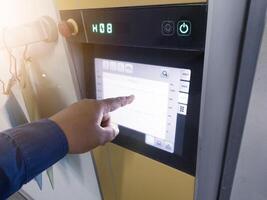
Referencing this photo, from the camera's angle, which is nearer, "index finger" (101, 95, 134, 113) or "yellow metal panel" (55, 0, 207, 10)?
"yellow metal panel" (55, 0, 207, 10)

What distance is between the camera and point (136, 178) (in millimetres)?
858

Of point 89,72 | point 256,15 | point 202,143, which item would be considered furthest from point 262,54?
point 89,72

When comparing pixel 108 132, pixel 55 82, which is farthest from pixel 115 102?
pixel 55 82

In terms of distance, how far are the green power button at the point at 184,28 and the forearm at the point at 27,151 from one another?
0.38m

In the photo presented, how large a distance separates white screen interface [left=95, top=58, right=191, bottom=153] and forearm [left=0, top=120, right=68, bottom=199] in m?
0.21

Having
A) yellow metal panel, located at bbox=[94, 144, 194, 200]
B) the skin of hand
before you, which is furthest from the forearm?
yellow metal panel, located at bbox=[94, 144, 194, 200]

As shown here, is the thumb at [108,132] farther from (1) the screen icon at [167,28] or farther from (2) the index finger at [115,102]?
(1) the screen icon at [167,28]

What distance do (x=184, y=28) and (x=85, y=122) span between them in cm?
35

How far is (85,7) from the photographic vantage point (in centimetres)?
68

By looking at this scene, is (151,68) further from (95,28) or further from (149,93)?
(95,28)

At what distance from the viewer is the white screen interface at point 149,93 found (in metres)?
0.64

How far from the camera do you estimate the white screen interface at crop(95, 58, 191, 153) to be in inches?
25.2

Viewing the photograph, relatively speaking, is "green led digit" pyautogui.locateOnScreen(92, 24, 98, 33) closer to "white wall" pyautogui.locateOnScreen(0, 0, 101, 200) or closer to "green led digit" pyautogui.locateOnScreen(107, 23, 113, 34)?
"green led digit" pyautogui.locateOnScreen(107, 23, 113, 34)

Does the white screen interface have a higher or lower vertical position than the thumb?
higher
